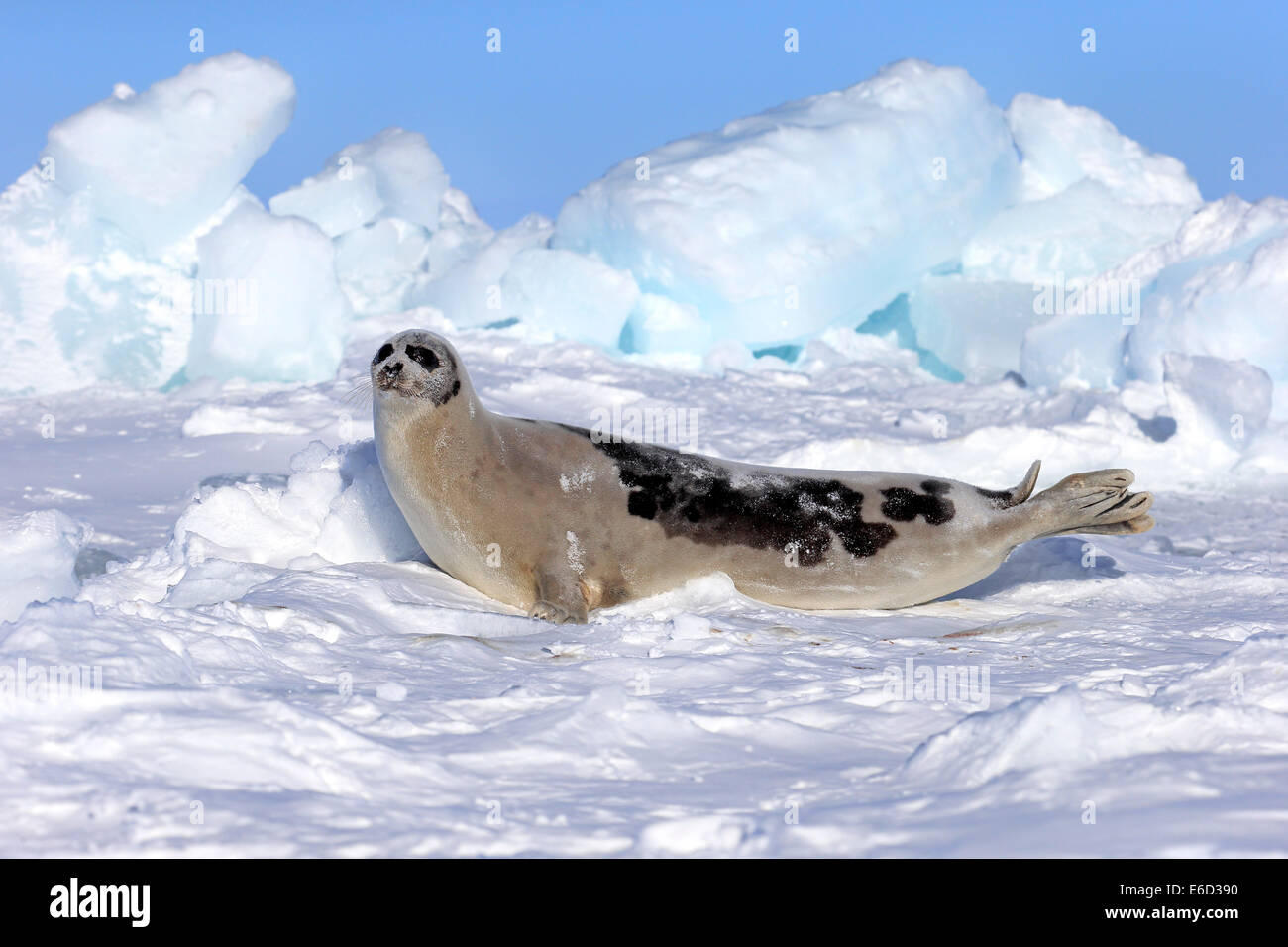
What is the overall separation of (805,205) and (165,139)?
6035 mm

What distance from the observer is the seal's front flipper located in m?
3.72

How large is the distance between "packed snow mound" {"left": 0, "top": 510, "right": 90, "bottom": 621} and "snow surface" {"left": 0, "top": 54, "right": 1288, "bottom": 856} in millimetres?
16

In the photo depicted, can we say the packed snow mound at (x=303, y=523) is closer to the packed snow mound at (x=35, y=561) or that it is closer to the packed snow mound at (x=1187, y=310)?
the packed snow mound at (x=35, y=561)

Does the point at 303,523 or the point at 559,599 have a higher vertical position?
the point at 303,523

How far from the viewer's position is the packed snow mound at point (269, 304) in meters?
10.4

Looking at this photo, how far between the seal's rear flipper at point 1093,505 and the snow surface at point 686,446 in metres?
0.24

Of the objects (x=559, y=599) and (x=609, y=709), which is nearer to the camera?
(x=609, y=709)

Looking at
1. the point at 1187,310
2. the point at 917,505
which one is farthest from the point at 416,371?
the point at 1187,310

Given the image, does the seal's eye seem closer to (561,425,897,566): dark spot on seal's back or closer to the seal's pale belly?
the seal's pale belly

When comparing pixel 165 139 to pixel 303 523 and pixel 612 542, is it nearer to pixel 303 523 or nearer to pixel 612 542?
pixel 303 523

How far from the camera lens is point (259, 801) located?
1.86m

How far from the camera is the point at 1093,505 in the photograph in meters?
4.20
